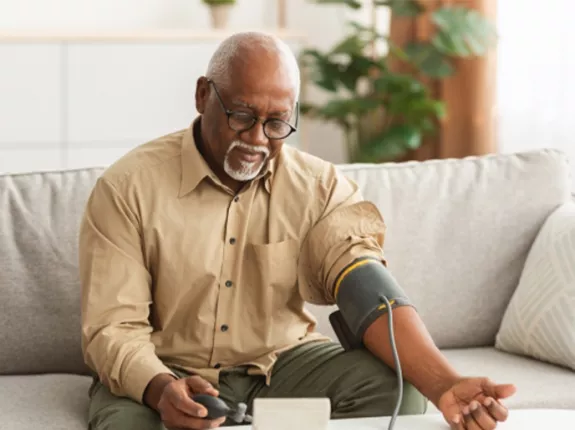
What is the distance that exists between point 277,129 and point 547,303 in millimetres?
828

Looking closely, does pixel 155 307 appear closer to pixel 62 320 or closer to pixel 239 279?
pixel 239 279

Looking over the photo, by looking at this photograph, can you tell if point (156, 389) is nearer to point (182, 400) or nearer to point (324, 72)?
point (182, 400)

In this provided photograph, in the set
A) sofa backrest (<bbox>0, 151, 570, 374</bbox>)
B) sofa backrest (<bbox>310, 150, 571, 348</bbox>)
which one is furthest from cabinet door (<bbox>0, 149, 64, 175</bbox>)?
sofa backrest (<bbox>310, 150, 571, 348</bbox>)

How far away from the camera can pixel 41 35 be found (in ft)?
14.9

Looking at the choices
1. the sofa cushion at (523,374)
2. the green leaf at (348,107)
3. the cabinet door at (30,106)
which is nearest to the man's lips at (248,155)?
the sofa cushion at (523,374)

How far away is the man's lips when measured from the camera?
6.45ft

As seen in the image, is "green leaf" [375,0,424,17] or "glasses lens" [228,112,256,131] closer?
"glasses lens" [228,112,256,131]

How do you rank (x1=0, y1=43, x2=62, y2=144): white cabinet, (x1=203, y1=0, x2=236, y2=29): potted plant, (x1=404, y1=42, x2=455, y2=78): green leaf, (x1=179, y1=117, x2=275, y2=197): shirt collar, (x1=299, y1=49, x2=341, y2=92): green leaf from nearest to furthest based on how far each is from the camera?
1. (x1=179, y1=117, x2=275, y2=197): shirt collar
2. (x1=404, y1=42, x2=455, y2=78): green leaf
3. (x1=0, y1=43, x2=62, y2=144): white cabinet
4. (x1=299, y1=49, x2=341, y2=92): green leaf
5. (x1=203, y1=0, x2=236, y2=29): potted plant

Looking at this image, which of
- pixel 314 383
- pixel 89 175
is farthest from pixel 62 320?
pixel 314 383

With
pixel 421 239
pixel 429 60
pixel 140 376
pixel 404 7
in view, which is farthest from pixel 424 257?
pixel 404 7

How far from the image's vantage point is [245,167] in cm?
198

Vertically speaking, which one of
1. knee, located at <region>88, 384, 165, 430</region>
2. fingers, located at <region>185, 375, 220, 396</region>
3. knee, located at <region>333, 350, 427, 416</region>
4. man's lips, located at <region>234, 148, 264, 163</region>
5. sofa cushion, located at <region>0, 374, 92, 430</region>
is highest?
man's lips, located at <region>234, 148, 264, 163</region>

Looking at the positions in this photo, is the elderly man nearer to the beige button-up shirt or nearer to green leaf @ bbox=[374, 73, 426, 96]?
the beige button-up shirt

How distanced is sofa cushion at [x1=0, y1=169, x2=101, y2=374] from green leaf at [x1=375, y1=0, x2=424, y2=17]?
2494 millimetres
